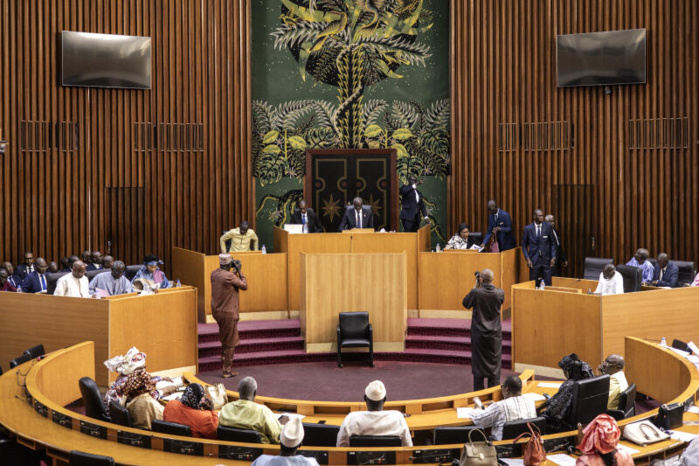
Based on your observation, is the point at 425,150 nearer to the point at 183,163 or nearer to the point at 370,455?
the point at 183,163

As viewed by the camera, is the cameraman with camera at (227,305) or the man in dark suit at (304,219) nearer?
the cameraman with camera at (227,305)

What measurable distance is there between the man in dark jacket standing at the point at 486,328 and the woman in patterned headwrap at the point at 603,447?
3860 millimetres

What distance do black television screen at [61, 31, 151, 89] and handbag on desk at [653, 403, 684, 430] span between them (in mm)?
10494

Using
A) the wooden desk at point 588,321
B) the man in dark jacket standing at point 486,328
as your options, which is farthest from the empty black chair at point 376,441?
the wooden desk at point 588,321

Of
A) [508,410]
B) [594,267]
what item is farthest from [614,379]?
[594,267]

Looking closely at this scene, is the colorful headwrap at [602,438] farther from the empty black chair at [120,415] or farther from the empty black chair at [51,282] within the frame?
the empty black chair at [51,282]

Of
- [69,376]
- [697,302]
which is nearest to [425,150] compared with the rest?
[697,302]

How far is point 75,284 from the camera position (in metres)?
9.33

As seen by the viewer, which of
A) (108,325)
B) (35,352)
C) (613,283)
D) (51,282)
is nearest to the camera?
(35,352)

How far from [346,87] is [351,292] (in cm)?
552

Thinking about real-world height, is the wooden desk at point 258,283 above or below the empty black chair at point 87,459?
above

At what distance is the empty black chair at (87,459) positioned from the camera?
4.60 metres

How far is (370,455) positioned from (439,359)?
551cm

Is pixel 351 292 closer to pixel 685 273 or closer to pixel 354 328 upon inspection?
pixel 354 328
